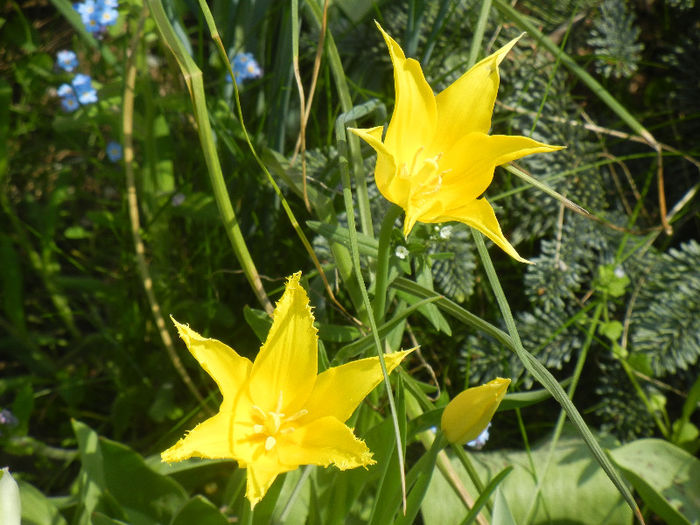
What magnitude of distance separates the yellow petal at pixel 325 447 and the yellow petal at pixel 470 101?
16.3 inches

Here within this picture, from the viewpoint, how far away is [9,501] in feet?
2.84

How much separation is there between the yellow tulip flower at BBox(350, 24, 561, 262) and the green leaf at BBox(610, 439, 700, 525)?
2.12 feet

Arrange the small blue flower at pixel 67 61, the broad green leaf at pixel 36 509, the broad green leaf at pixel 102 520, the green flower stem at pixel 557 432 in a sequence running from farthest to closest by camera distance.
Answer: the small blue flower at pixel 67 61, the green flower stem at pixel 557 432, the broad green leaf at pixel 36 509, the broad green leaf at pixel 102 520

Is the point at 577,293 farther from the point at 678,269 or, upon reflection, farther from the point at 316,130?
the point at 316,130

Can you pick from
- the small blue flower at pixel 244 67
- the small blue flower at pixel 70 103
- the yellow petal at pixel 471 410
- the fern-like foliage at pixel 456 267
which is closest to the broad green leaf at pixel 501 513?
the yellow petal at pixel 471 410

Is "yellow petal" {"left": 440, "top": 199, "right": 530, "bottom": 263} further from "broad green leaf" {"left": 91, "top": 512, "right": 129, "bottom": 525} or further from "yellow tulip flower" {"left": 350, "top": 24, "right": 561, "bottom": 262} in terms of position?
"broad green leaf" {"left": 91, "top": 512, "right": 129, "bottom": 525}

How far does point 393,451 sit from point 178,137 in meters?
1.07

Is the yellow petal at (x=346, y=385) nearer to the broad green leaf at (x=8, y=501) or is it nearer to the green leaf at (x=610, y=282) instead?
the broad green leaf at (x=8, y=501)

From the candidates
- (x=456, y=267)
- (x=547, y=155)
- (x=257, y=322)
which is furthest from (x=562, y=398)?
(x=547, y=155)

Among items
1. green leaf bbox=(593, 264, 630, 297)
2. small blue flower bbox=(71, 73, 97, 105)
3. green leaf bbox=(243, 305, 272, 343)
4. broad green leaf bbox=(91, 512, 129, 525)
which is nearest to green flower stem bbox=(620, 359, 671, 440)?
green leaf bbox=(593, 264, 630, 297)

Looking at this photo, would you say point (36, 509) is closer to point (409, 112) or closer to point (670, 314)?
point (409, 112)

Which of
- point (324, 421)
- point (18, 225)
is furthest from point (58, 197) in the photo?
point (324, 421)

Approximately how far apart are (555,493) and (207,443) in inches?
31.9

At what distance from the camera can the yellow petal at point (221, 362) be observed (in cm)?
85
